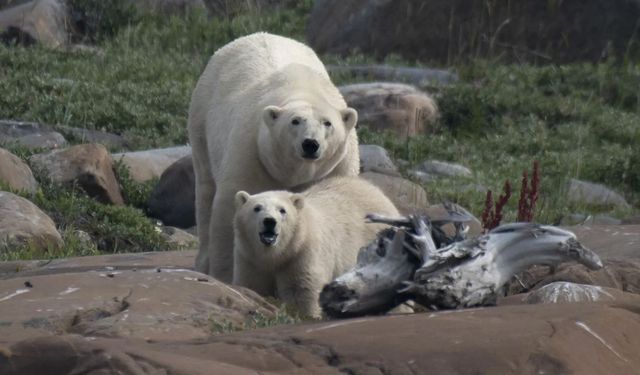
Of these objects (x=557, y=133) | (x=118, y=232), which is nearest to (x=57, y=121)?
(x=118, y=232)

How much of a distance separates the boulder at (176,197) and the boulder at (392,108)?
294 cm

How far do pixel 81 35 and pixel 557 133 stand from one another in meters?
6.59

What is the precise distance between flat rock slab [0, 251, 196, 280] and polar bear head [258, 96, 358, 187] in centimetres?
84

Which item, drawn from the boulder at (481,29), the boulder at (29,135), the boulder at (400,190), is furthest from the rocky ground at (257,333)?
the boulder at (481,29)

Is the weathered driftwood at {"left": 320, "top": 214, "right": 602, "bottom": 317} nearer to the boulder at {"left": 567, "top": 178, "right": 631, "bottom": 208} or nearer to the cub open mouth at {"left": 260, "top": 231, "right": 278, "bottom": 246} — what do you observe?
the cub open mouth at {"left": 260, "top": 231, "right": 278, "bottom": 246}

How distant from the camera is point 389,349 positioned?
179 inches

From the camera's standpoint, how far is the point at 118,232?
33.6 ft

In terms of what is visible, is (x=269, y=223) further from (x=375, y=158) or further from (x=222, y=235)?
(x=375, y=158)

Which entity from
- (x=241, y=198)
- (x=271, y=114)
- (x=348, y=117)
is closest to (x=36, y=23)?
(x=348, y=117)

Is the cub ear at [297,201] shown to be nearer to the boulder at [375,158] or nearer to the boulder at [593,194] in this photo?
the boulder at [375,158]

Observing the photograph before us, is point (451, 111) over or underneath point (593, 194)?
over

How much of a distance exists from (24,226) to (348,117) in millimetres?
2353

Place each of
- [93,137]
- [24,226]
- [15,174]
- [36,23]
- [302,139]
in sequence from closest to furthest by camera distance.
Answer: [302,139], [24,226], [15,174], [93,137], [36,23]

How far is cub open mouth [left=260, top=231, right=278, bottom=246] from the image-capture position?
6867 mm
